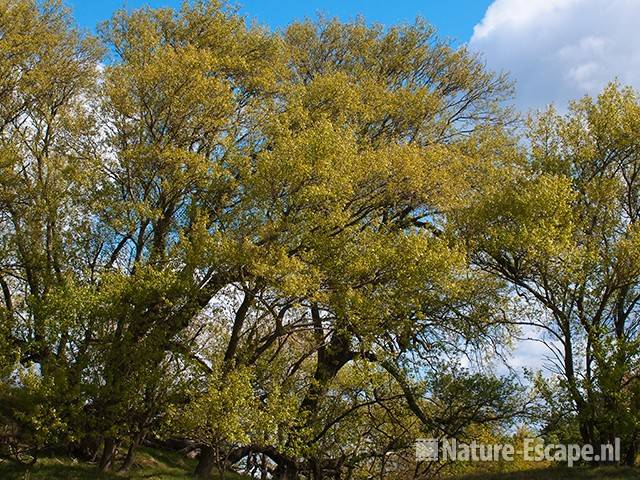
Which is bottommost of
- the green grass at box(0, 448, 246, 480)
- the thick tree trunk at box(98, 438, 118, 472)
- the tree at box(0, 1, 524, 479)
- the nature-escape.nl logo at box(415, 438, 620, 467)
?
the green grass at box(0, 448, 246, 480)

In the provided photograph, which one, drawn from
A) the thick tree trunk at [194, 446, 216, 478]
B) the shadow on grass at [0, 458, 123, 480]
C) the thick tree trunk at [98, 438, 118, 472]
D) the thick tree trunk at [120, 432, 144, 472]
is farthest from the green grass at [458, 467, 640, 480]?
the shadow on grass at [0, 458, 123, 480]

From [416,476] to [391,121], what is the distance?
14390 millimetres

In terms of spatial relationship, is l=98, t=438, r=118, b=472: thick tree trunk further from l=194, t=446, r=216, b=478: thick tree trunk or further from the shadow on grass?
l=194, t=446, r=216, b=478: thick tree trunk

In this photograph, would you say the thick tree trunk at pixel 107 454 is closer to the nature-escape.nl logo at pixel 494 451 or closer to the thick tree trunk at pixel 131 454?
the thick tree trunk at pixel 131 454

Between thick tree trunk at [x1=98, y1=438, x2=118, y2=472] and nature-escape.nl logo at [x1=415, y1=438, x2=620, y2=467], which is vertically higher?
nature-escape.nl logo at [x1=415, y1=438, x2=620, y2=467]

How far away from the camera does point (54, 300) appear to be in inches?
816

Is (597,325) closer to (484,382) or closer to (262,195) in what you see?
(484,382)

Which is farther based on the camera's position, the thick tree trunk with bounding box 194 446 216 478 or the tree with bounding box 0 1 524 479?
the thick tree trunk with bounding box 194 446 216 478

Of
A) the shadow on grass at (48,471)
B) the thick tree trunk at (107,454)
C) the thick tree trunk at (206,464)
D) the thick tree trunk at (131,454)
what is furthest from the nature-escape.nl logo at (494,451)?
the shadow on grass at (48,471)

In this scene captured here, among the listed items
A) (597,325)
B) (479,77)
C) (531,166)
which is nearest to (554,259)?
(597,325)

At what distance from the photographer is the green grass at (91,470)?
877 inches

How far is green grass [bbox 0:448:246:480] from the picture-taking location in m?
22.3

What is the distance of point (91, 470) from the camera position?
23500mm

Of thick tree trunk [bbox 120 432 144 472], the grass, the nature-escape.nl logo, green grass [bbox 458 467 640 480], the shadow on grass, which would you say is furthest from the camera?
the nature-escape.nl logo
